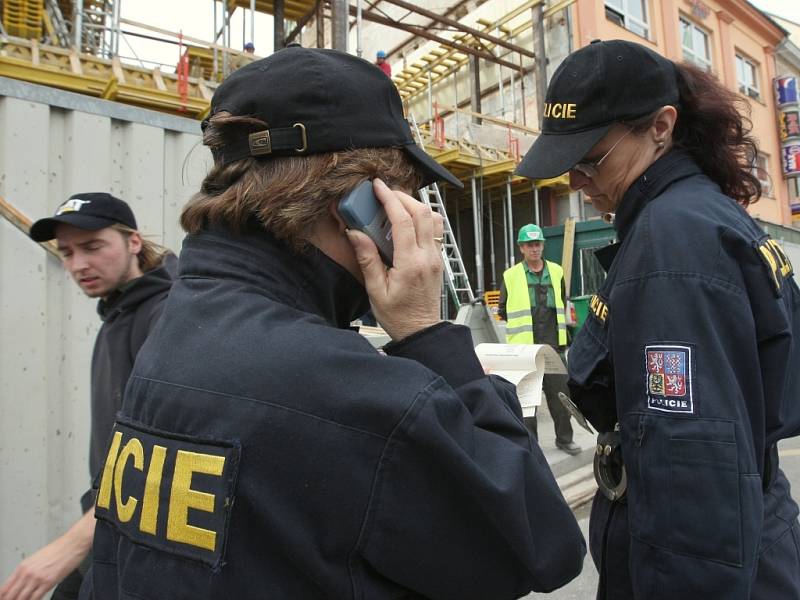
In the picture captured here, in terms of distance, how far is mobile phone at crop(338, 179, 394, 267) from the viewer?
3.08 feet

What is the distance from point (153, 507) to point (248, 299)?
0.33 metres

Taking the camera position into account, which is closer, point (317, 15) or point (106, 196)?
point (106, 196)

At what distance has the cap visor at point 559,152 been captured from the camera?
4.68 feet

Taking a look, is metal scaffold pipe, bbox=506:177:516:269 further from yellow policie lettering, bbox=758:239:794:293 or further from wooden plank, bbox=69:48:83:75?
yellow policie lettering, bbox=758:239:794:293

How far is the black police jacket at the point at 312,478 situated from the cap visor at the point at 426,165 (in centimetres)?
39

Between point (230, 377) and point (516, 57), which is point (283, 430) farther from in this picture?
point (516, 57)

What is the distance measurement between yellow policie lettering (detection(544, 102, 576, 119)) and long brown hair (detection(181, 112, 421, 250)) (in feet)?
2.31

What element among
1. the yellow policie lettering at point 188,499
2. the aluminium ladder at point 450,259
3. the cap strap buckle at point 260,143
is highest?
the aluminium ladder at point 450,259

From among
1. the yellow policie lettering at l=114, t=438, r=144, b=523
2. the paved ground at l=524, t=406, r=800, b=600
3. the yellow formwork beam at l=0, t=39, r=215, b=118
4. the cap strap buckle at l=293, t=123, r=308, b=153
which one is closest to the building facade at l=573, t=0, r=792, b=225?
the yellow formwork beam at l=0, t=39, r=215, b=118

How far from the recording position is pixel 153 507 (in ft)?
2.65

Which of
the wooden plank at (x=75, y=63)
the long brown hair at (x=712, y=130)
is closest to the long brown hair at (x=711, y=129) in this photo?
the long brown hair at (x=712, y=130)

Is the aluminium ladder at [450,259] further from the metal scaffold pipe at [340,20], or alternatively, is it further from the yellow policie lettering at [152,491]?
the yellow policie lettering at [152,491]

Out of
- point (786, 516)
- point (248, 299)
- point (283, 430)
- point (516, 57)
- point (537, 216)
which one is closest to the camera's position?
point (283, 430)

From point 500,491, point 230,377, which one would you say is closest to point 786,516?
point 500,491
